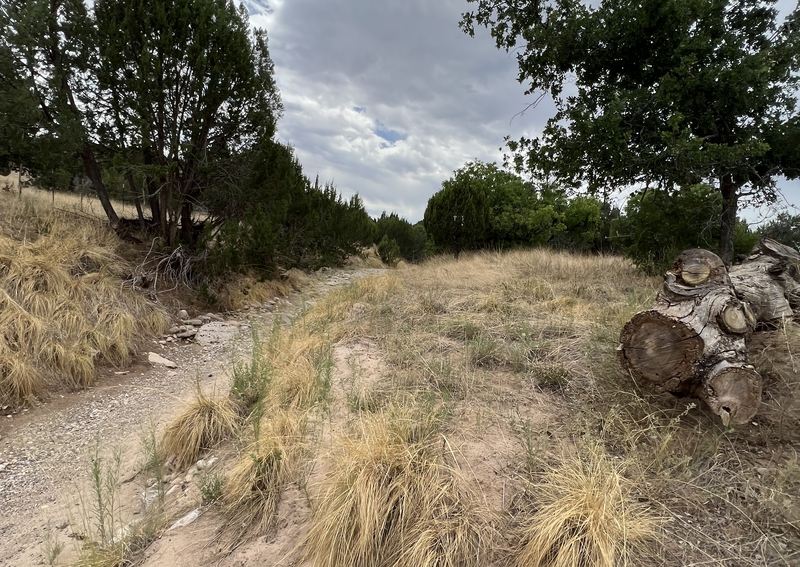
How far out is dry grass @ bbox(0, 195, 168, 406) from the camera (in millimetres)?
3775

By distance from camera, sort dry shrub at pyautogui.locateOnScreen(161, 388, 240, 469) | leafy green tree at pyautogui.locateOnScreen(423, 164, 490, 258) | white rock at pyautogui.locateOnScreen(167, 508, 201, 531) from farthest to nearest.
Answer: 1. leafy green tree at pyautogui.locateOnScreen(423, 164, 490, 258)
2. dry shrub at pyautogui.locateOnScreen(161, 388, 240, 469)
3. white rock at pyautogui.locateOnScreen(167, 508, 201, 531)

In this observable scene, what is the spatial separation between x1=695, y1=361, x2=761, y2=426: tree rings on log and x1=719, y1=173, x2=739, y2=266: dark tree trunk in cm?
561

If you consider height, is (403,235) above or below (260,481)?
above

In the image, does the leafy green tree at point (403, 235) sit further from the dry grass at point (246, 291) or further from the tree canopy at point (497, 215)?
the dry grass at point (246, 291)

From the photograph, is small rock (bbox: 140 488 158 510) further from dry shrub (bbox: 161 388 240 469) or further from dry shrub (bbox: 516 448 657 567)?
dry shrub (bbox: 516 448 657 567)

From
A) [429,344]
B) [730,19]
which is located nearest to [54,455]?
[429,344]

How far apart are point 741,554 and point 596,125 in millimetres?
5742

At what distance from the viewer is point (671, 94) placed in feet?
18.3

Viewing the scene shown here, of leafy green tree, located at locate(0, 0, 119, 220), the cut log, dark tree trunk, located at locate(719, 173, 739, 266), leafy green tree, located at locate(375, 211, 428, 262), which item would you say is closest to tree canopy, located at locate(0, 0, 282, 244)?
leafy green tree, located at locate(0, 0, 119, 220)

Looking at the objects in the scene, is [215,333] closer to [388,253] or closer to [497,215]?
[497,215]

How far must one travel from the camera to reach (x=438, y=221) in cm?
1502

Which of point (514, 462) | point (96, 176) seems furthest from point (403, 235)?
point (514, 462)

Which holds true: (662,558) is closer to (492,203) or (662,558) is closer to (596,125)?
(596,125)

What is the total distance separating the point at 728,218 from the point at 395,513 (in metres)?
7.53
